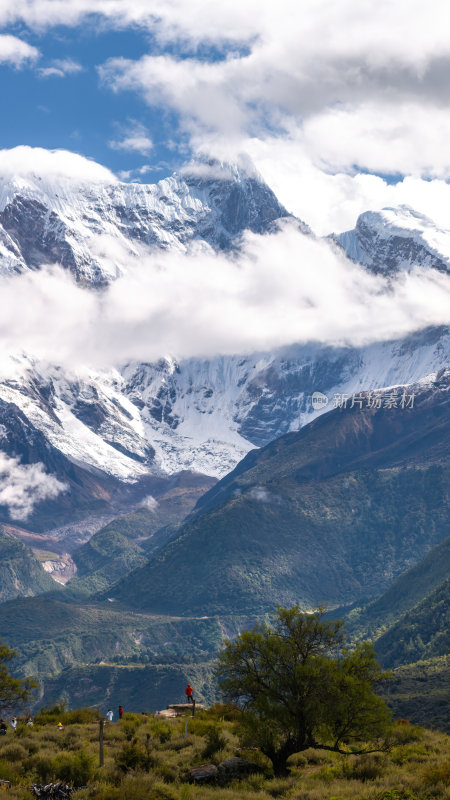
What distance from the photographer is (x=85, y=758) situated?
6494 cm

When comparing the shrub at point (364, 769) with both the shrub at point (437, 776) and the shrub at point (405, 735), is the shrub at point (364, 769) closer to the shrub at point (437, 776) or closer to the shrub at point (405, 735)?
the shrub at point (437, 776)

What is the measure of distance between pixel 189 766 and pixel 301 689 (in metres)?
9.64

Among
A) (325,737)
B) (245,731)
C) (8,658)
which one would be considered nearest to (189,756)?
(245,731)

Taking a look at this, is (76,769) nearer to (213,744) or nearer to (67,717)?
(213,744)

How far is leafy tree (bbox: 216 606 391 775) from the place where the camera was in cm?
6719

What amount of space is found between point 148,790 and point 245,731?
361 inches

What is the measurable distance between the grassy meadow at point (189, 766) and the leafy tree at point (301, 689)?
2.05 meters

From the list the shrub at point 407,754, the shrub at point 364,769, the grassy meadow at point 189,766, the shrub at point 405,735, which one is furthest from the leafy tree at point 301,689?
the shrub at point 405,735

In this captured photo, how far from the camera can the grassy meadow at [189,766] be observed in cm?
5975

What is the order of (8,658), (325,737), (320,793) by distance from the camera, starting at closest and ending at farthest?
1. (320,793)
2. (325,737)
3. (8,658)

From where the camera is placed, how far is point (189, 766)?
6825cm

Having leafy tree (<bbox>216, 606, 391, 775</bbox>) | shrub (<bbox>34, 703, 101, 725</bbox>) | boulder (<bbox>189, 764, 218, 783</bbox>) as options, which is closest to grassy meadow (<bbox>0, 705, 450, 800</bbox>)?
boulder (<bbox>189, 764, 218, 783</bbox>)

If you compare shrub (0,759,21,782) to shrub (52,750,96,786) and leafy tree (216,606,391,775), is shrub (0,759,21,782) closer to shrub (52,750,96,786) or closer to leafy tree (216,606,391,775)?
shrub (52,750,96,786)

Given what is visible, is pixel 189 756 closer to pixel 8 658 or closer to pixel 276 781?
pixel 276 781
